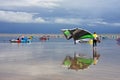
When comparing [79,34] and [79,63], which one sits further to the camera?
[79,34]

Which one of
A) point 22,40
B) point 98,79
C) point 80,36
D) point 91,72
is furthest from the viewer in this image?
point 22,40

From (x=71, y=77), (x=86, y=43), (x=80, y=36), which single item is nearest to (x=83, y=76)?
(x=71, y=77)

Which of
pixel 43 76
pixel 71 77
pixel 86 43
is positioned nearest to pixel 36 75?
pixel 43 76

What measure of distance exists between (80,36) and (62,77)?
1160 inches

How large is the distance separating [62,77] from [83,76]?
98cm

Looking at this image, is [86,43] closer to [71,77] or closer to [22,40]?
[22,40]

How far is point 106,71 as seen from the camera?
1639cm

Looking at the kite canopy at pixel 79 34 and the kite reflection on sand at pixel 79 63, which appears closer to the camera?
the kite reflection on sand at pixel 79 63

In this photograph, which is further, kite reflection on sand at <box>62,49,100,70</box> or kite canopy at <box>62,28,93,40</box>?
kite canopy at <box>62,28,93,40</box>

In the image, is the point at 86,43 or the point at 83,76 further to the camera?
the point at 86,43

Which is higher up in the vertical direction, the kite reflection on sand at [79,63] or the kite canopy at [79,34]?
the kite canopy at [79,34]

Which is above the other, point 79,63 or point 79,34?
point 79,34

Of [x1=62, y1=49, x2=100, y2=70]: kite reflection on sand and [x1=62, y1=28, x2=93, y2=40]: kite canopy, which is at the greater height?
[x1=62, y1=28, x2=93, y2=40]: kite canopy

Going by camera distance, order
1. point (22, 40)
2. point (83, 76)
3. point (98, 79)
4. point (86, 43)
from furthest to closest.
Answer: point (22, 40)
point (86, 43)
point (83, 76)
point (98, 79)
